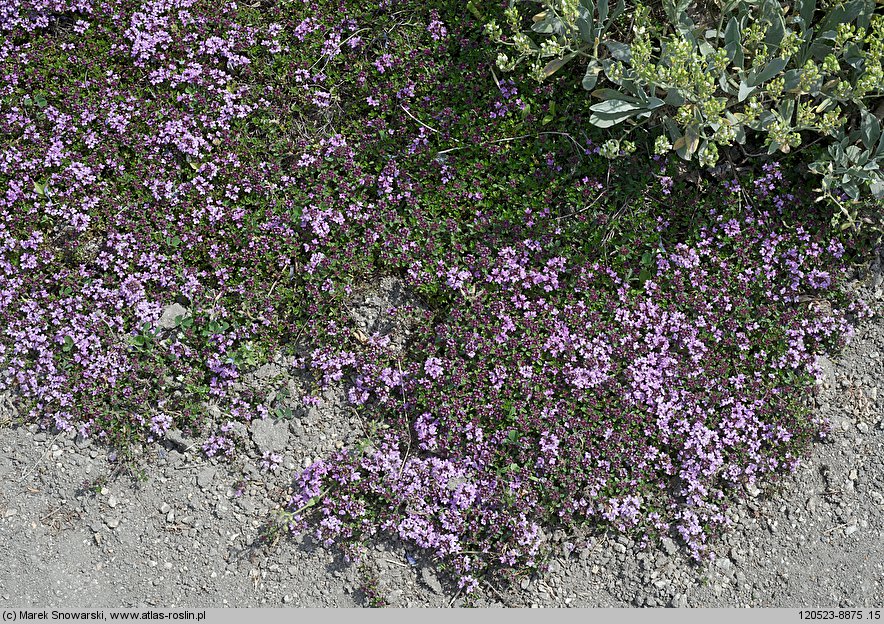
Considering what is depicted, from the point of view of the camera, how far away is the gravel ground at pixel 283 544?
434 centimetres

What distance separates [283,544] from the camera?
4.38 meters

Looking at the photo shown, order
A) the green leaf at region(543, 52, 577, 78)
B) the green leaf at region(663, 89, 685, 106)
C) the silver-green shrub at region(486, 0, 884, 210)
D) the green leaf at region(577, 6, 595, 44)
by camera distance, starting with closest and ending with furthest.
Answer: the silver-green shrub at region(486, 0, 884, 210) < the green leaf at region(663, 89, 685, 106) < the green leaf at region(577, 6, 595, 44) < the green leaf at region(543, 52, 577, 78)

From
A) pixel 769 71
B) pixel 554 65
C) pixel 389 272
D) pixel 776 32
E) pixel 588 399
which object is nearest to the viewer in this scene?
pixel 769 71

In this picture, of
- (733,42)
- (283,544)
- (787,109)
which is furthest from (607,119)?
(283,544)

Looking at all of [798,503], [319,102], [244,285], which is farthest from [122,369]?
[798,503]

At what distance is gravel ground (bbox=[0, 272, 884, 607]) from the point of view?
4336mm

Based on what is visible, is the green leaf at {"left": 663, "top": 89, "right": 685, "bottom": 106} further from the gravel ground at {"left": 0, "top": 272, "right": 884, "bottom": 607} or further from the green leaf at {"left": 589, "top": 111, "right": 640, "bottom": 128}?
the gravel ground at {"left": 0, "top": 272, "right": 884, "bottom": 607}

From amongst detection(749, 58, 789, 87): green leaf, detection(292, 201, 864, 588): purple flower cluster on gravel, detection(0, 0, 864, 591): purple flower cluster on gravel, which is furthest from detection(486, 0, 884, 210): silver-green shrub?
detection(292, 201, 864, 588): purple flower cluster on gravel

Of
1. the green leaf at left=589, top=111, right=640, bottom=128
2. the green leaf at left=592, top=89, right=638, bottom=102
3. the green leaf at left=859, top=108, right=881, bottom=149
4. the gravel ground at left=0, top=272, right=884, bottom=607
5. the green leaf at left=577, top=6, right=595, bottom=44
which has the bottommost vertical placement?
the gravel ground at left=0, top=272, right=884, bottom=607

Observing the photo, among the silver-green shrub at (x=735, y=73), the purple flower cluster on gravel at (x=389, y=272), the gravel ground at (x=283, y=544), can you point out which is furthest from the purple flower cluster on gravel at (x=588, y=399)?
the silver-green shrub at (x=735, y=73)

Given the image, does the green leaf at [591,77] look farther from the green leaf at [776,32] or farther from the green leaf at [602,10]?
the green leaf at [776,32]

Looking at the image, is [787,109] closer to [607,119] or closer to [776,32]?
[776,32]

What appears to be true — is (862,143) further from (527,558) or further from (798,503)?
(527,558)

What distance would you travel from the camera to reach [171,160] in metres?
4.75
